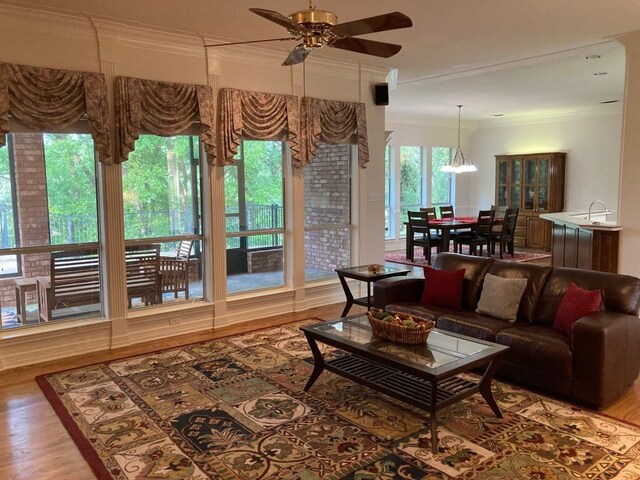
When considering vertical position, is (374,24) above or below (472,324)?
above

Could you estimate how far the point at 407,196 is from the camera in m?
11.4

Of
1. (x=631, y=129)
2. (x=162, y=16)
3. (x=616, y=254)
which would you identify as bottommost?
(x=616, y=254)

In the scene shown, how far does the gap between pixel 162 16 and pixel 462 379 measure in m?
3.81

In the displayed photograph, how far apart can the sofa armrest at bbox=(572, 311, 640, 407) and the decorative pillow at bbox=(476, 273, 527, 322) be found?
660mm

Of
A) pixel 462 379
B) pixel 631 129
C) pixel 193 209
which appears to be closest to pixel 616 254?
pixel 631 129

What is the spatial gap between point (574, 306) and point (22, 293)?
14.7 ft

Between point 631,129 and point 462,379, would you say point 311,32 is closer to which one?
point 462,379

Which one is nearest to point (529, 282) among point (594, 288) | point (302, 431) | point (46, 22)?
point (594, 288)

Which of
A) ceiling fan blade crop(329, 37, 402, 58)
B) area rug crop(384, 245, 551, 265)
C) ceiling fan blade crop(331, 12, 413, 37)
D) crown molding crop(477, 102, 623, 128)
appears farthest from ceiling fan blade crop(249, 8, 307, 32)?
crown molding crop(477, 102, 623, 128)

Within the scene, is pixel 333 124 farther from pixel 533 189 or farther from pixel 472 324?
pixel 533 189

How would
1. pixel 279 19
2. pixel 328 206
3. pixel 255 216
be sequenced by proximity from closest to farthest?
pixel 279 19, pixel 255 216, pixel 328 206

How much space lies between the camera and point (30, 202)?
4402 millimetres

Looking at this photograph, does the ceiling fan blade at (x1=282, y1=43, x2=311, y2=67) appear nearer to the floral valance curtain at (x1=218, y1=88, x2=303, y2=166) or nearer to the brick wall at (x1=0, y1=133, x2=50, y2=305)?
the floral valance curtain at (x1=218, y1=88, x2=303, y2=166)

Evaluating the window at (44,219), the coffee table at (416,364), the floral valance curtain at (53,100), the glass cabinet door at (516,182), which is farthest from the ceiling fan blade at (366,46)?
the glass cabinet door at (516,182)
